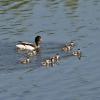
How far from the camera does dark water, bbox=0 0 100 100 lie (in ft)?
62.6

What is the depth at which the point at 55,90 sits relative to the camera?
62.7 feet

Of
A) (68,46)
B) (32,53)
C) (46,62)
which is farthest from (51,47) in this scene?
(46,62)

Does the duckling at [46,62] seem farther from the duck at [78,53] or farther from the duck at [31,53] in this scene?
the duck at [31,53]

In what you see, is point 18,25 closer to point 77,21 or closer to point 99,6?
point 77,21

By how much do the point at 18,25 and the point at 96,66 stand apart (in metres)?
6.38

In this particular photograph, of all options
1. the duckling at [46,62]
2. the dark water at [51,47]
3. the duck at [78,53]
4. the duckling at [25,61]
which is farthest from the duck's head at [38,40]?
the duckling at [46,62]

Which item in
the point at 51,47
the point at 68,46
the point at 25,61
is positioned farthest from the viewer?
the point at 51,47

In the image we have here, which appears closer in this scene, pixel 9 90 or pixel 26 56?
pixel 9 90

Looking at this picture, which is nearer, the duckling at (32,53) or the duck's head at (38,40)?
the duckling at (32,53)

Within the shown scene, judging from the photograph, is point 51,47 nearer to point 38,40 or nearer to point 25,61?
point 38,40

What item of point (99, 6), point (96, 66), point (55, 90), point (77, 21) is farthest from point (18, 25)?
point (55, 90)

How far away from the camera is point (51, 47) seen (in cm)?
2391

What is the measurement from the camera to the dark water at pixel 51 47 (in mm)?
19094

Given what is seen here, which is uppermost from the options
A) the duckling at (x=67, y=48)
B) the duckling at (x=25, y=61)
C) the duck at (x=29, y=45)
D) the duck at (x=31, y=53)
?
the duck at (x=29, y=45)
